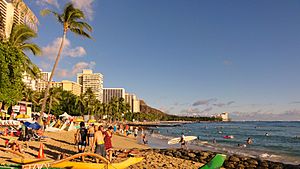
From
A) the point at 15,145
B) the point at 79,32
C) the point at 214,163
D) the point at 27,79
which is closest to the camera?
the point at 214,163

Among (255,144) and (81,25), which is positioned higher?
(81,25)

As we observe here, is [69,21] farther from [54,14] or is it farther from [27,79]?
[27,79]

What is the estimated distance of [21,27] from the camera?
74.4ft

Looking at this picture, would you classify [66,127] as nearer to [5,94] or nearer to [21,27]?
[5,94]

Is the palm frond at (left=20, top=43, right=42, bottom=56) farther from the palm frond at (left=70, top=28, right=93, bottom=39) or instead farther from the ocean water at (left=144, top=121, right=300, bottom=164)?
the ocean water at (left=144, top=121, right=300, bottom=164)

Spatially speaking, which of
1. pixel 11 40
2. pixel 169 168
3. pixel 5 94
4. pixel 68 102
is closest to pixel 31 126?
pixel 5 94

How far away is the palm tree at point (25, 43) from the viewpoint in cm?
2253

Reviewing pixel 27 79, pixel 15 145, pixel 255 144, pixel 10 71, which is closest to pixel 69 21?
pixel 10 71

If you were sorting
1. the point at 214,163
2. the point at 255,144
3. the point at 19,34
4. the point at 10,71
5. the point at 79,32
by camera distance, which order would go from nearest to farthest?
the point at 214,163
the point at 10,71
the point at 19,34
the point at 79,32
the point at 255,144

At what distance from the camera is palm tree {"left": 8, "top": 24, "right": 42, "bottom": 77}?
22531 millimetres

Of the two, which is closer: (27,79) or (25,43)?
(25,43)

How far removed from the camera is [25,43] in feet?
80.7

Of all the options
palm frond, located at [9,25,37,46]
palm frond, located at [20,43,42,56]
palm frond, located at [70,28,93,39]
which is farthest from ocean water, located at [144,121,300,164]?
palm frond, located at [9,25,37,46]

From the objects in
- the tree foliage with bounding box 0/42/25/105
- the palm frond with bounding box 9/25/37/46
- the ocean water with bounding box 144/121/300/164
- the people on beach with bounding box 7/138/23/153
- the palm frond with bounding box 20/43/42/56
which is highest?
the palm frond with bounding box 9/25/37/46
